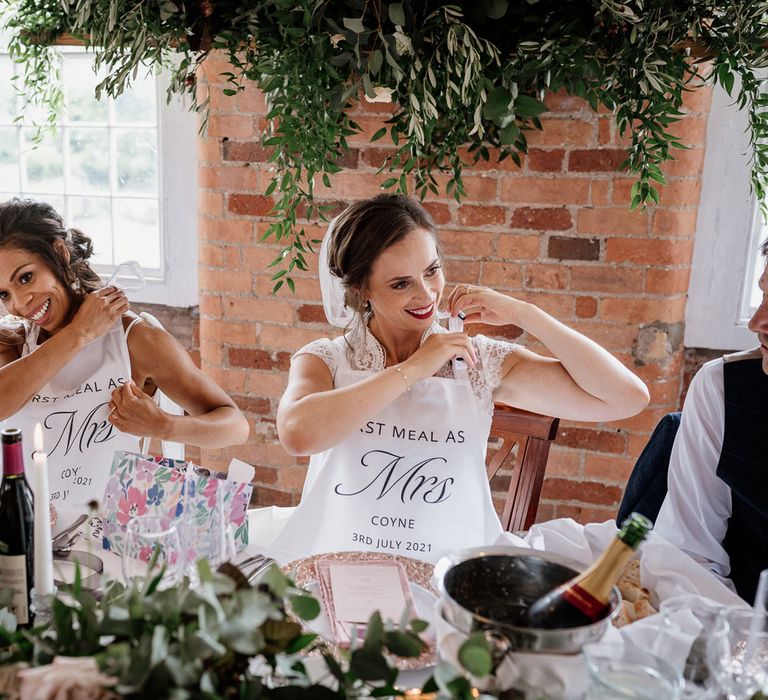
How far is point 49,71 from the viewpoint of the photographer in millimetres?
2584

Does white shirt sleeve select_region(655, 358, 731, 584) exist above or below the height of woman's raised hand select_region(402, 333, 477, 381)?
below

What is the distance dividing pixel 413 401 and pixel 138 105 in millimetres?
1865

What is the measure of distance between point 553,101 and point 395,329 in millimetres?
812

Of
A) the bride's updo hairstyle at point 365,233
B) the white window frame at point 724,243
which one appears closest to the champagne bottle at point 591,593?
the bride's updo hairstyle at point 365,233

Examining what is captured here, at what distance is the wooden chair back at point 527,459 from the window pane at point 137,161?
1878mm

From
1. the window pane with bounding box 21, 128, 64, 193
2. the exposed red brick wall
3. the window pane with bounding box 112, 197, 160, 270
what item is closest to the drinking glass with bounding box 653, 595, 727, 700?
the exposed red brick wall

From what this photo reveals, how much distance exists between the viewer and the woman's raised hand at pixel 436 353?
1.71m

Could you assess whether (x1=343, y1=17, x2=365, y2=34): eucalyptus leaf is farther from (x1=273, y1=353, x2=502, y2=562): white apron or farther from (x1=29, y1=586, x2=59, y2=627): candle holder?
(x1=29, y1=586, x2=59, y2=627): candle holder

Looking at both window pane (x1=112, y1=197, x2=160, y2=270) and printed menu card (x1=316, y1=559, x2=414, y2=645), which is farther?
window pane (x1=112, y1=197, x2=160, y2=270)

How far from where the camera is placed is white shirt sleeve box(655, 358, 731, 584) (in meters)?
1.48

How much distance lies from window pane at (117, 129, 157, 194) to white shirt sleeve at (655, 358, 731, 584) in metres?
2.25

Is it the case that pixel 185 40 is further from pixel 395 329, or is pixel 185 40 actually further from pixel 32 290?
pixel 395 329

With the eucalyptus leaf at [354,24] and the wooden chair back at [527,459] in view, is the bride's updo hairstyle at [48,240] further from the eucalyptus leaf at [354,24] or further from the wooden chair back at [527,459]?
the wooden chair back at [527,459]

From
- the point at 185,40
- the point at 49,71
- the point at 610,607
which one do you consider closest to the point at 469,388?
the point at 610,607
